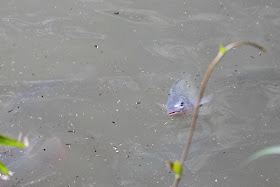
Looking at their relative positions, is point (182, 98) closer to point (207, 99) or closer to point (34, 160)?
point (207, 99)

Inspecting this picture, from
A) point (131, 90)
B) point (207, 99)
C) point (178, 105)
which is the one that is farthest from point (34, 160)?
point (207, 99)

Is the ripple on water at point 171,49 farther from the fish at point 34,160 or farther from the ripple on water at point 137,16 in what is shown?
the fish at point 34,160

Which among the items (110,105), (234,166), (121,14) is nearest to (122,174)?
(110,105)

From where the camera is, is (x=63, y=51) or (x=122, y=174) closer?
(x=122, y=174)

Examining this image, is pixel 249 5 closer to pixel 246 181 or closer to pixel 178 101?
pixel 178 101

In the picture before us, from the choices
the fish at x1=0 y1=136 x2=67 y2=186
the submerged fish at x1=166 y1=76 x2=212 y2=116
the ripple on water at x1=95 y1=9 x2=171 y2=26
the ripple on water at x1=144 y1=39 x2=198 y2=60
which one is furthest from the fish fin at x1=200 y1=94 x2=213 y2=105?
the fish at x1=0 y1=136 x2=67 y2=186

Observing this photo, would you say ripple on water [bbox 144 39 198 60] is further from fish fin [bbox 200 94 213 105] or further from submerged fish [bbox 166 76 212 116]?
fish fin [bbox 200 94 213 105]

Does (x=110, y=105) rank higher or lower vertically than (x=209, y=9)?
lower

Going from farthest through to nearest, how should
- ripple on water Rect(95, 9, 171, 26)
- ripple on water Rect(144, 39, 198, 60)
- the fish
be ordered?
ripple on water Rect(95, 9, 171, 26), ripple on water Rect(144, 39, 198, 60), the fish
